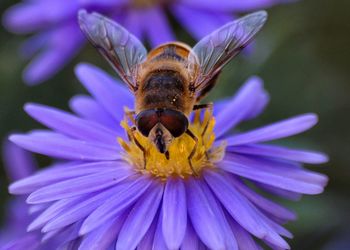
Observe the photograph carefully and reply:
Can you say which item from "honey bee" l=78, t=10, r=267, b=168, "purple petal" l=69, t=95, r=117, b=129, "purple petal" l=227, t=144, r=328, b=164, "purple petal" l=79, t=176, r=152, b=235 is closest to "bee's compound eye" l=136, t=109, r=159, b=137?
"honey bee" l=78, t=10, r=267, b=168

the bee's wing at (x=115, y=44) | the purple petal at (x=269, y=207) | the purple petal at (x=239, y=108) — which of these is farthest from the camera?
the purple petal at (x=239, y=108)

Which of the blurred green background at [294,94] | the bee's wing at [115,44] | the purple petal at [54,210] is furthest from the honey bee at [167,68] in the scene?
the blurred green background at [294,94]

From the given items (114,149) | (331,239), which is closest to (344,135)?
(331,239)

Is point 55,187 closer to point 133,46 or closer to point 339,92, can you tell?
point 133,46

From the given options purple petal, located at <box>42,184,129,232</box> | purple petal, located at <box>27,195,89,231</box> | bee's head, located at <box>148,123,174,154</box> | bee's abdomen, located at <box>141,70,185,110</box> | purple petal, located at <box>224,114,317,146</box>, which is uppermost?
bee's abdomen, located at <box>141,70,185,110</box>

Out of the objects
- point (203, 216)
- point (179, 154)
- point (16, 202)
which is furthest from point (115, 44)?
point (16, 202)

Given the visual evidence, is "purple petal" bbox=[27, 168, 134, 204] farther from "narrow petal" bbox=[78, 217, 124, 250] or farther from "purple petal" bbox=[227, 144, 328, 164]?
"purple petal" bbox=[227, 144, 328, 164]

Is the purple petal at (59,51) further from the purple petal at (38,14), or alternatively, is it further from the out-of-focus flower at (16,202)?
the out-of-focus flower at (16,202)
